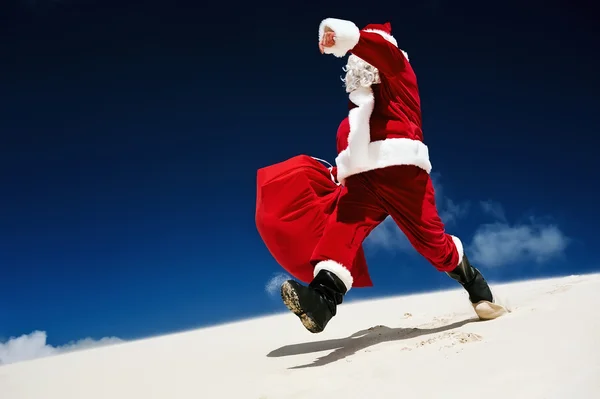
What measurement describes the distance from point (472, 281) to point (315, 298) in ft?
3.68

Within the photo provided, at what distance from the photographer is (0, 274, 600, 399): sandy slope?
5.25ft

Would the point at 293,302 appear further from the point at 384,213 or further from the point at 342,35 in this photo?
the point at 342,35

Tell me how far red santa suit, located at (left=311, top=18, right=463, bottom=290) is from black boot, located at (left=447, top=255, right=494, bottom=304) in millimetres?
259

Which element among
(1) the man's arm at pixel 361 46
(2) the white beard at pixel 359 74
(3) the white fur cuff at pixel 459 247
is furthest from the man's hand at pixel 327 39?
(3) the white fur cuff at pixel 459 247

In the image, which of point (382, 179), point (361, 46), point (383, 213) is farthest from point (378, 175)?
point (361, 46)

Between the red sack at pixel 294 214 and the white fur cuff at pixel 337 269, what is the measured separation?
30 centimetres

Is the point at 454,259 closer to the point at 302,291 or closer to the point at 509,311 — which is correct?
the point at 509,311

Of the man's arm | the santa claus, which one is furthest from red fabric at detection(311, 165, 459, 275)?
the man's arm

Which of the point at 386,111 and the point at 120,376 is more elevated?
the point at 386,111

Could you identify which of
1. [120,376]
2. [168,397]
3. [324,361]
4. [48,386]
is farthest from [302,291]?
[48,386]

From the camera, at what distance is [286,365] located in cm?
246

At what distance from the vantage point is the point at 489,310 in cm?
282

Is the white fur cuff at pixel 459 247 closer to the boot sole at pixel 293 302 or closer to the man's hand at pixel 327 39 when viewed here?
the boot sole at pixel 293 302

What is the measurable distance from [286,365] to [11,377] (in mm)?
1857
